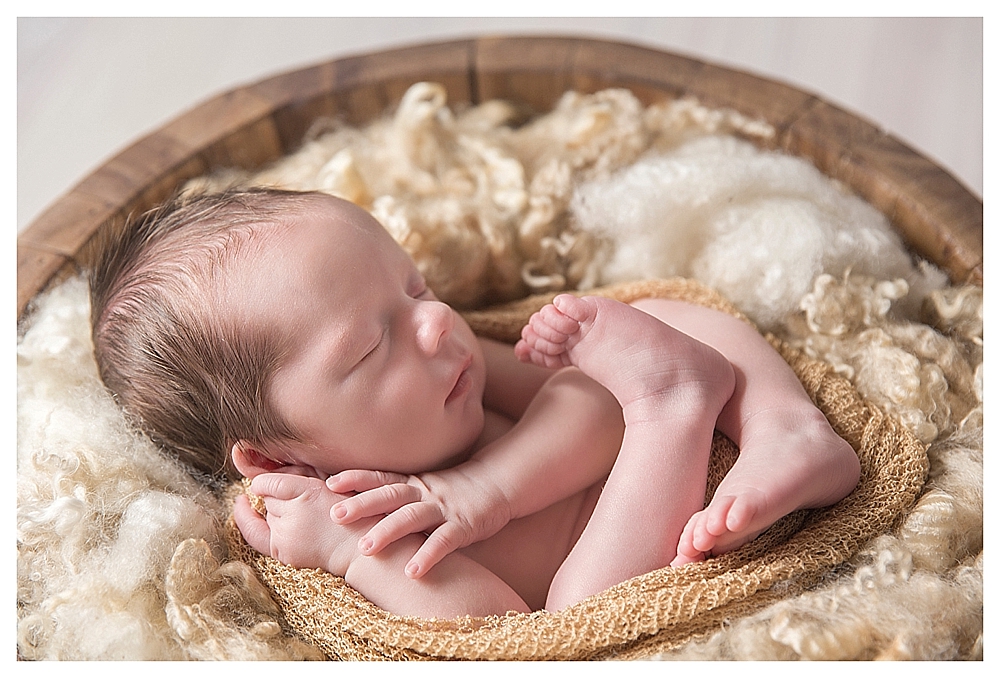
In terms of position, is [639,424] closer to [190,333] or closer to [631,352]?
[631,352]

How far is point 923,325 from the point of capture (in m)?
1.13

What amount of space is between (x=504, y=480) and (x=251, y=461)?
27 centimetres

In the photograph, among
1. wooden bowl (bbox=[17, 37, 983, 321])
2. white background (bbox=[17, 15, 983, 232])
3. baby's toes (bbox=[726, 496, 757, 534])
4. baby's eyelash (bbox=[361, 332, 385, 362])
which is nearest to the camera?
baby's toes (bbox=[726, 496, 757, 534])

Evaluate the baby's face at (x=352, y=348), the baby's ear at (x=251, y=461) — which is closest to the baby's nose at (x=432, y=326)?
the baby's face at (x=352, y=348)

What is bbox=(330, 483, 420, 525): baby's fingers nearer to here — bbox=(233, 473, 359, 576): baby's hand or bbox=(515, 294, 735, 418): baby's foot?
bbox=(233, 473, 359, 576): baby's hand

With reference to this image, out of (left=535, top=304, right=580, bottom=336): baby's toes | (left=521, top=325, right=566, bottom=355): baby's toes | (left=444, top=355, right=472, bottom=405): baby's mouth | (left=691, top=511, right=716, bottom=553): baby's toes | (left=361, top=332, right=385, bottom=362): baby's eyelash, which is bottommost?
(left=691, top=511, right=716, bottom=553): baby's toes

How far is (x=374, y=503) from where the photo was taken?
0.92 m

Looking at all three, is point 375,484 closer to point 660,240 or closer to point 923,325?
point 660,240

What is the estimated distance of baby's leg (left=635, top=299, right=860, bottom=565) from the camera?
2.74 ft

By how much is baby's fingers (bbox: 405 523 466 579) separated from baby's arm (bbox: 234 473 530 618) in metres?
0.02

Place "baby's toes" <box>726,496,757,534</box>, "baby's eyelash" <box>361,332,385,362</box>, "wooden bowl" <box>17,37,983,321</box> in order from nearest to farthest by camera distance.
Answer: "baby's toes" <box>726,496,757,534</box> → "baby's eyelash" <box>361,332,385,362</box> → "wooden bowl" <box>17,37,983,321</box>

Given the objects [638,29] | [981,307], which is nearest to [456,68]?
[981,307]

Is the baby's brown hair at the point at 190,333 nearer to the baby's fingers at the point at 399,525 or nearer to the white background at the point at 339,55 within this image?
the baby's fingers at the point at 399,525

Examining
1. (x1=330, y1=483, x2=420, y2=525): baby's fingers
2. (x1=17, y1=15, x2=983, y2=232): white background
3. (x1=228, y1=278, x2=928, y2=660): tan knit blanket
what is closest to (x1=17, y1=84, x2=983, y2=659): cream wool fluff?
(x1=228, y1=278, x2=928, y2=660): tan knit blanket
